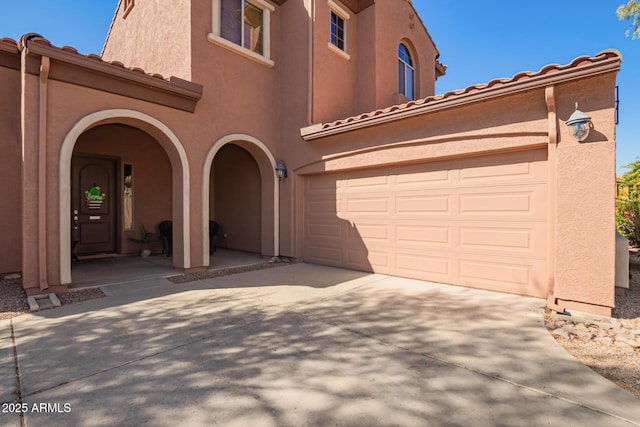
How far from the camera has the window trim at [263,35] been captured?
24.5 feet

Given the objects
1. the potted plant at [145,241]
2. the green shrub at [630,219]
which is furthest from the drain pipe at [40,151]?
the green shrub at [630,219]

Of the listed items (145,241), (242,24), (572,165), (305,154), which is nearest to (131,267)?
(145,241)

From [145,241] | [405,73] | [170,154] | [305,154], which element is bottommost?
[145,241]

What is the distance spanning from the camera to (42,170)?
495cm

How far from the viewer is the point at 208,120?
728 cm

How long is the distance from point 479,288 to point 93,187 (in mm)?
10019

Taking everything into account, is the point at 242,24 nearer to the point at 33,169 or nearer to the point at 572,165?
the point at 33,169

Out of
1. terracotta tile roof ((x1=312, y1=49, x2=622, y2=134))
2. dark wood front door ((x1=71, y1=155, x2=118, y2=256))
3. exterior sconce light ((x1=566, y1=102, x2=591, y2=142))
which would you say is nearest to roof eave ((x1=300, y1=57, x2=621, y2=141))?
terracotta tile roof ((x1=312, y1=49, x2=622, y2=134))

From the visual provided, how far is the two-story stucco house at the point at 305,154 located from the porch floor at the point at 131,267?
1.66 feet

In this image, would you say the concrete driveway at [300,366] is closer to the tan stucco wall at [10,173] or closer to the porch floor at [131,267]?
the porch floor at [131,267]

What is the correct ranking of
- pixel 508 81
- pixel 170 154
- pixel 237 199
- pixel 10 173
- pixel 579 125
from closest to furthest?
pixel 579 125
pixel 508 81
pixel 10 173
pixel 170 154
pixel 237 199

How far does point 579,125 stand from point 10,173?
10242 mm

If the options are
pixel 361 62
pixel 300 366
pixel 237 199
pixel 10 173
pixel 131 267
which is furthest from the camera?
pixel 237 199

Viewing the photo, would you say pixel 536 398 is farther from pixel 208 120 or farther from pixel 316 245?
pixel 208 120
